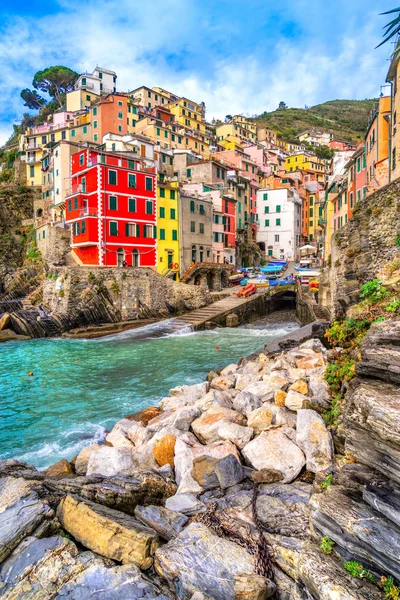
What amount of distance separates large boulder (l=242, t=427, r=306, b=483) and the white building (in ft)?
184

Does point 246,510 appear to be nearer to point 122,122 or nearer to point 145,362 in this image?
point 145,362

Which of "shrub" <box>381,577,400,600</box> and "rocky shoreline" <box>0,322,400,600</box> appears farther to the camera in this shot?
"rocky shoreline" <box>0,322,400,600</box>

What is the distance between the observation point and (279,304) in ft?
127

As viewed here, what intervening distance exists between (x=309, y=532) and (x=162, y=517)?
1849 mm

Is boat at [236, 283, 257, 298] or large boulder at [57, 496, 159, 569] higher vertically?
boat at [236, 283, 257, 298]

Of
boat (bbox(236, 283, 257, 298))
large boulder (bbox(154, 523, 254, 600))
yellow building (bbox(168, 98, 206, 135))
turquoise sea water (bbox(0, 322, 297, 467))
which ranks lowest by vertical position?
turquoise sea water (bbox(0, 322, 297, 467))

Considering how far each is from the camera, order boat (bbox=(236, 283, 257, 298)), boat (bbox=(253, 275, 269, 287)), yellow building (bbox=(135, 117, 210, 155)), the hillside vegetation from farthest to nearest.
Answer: the hillside vegetation, yellow building (bbox=(135, 117, 210, 155)), boat (bbox=(253, 275, 269, 287)), boat (bbox=(236, 283, 257, 298))

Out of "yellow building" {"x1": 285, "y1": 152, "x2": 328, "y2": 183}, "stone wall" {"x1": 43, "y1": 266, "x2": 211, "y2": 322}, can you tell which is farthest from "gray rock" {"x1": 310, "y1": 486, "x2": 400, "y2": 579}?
"yellow building" {"x1": 285, "y1": 152, "x2": 328, "y2": 183}

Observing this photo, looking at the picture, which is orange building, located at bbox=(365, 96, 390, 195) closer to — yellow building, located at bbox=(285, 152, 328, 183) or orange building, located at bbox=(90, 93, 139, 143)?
orange building, located at bbox=(90, 93, 139, 143)

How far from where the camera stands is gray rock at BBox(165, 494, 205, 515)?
16.6 feet

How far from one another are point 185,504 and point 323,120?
15552 centimetres

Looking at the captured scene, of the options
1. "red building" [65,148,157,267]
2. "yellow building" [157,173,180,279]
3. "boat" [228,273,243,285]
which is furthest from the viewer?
"boat" [228,273,243,285]

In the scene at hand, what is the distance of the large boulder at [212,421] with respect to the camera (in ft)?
25.5

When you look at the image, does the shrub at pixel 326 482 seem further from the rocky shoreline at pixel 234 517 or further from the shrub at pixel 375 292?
the shrub at pixel 375 292
